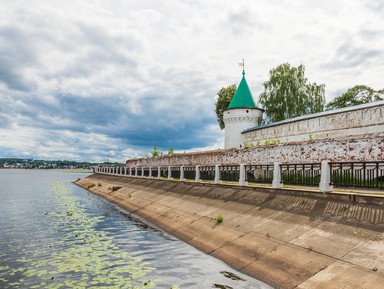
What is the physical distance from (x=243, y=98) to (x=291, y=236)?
44.0 metres

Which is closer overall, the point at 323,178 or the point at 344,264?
the point at 344,264

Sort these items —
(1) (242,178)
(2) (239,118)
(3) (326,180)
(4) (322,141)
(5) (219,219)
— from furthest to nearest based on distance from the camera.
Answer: (2) (239,118) → (4) (322,141) → (1) (242,178) → (5) (219,219) → (3) (326,180)

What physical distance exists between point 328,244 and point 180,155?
37.3 meters

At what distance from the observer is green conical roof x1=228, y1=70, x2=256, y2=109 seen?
52616 millimetres

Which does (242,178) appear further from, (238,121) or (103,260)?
(238,121)

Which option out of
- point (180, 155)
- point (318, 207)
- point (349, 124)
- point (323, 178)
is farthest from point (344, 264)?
point (180, 155)

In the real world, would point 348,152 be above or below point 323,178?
above

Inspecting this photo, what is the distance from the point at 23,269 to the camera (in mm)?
10953

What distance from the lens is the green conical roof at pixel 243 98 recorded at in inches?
2071

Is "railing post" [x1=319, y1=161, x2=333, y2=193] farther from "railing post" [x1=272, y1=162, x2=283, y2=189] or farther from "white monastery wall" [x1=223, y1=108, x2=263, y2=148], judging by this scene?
"white monastery wall" [x1=223, y1=108, x2=263, y2=148]

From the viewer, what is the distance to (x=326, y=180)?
534 inches

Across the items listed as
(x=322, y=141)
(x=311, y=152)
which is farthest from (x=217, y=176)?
(x=322, y=141)

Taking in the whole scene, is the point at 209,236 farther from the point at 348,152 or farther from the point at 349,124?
the point at 349,124

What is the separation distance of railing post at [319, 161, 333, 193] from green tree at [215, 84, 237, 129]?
52095 mm
